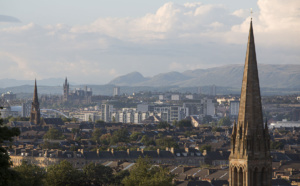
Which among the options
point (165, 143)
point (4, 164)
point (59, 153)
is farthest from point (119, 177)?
point (165, 143)

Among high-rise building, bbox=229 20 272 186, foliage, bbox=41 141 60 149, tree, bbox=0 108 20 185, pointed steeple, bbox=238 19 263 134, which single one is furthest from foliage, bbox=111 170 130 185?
tree, bbox=0 108 20 185

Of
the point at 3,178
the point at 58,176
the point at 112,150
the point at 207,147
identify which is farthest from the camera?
the point at 207,147

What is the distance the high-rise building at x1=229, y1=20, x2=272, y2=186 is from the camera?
4256 centimetres

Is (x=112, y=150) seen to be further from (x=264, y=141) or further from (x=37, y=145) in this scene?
(x=264, y=141)

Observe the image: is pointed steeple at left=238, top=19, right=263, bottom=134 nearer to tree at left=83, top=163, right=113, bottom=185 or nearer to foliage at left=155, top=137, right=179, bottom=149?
tree at left=83, top=163, right=113, bottom=185

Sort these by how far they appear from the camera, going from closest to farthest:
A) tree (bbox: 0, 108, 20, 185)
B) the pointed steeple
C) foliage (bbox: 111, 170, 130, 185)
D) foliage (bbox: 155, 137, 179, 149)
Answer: tree (bbox: 0, 108, 20, 185)
the pointed steeple
foliage (bbox: 111, 170, 130, 185)
foliage (bbox: 155, 137, 179, 149)

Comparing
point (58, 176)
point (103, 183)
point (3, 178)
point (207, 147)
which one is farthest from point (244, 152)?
point (207, 147)

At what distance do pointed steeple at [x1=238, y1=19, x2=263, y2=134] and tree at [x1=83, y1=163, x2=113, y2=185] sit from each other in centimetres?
4941

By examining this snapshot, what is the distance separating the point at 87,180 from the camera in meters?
92.8

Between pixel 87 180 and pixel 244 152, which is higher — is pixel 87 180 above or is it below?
below

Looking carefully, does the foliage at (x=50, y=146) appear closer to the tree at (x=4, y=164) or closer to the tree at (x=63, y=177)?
the tree at (x=63, y=177)

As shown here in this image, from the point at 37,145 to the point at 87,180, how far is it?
87395 mm

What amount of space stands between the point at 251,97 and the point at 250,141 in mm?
1855

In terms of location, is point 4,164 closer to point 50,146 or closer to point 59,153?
point 59,153
